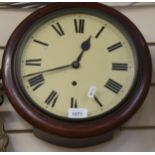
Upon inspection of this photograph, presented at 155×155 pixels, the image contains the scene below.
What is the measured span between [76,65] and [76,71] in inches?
0.6

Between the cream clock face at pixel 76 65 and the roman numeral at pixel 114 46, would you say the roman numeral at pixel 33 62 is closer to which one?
the cream clock face at pixel 76 65

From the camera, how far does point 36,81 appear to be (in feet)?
3.06

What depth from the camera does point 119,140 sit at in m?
1.01

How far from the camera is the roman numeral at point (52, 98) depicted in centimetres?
92

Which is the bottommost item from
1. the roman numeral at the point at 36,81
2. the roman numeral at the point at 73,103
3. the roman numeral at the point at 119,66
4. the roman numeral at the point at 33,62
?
the roman numeral at the point at 73,103

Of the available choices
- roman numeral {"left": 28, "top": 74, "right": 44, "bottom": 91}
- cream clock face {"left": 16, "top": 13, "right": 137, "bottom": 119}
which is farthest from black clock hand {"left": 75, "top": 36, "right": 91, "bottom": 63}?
roman numeral {"left": 28, "top": 74, "right": 44, "bottom": 91}

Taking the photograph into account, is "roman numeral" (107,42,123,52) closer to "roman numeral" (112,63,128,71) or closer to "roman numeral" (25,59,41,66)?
"roman numeral" (112,63,128,71)

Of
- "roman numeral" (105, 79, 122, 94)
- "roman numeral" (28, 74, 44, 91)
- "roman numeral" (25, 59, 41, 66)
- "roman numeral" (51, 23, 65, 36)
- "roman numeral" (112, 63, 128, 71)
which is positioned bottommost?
"roman numeral" (105, 79, 122, 94)

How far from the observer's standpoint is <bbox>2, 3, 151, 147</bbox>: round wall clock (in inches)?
35.5

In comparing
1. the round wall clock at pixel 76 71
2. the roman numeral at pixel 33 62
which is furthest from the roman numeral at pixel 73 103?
the roman numeral at pixel 33 62

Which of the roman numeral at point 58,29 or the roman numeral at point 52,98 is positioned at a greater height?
the roman numeral at point 58,29

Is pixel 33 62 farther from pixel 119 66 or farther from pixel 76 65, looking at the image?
pixel 119 66

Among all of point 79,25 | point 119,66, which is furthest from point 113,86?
point 79,25

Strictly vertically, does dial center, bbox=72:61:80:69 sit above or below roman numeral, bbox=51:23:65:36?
below
